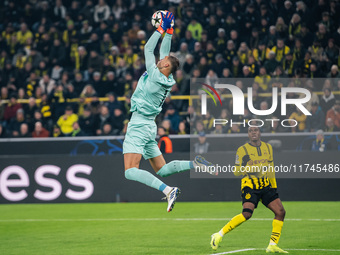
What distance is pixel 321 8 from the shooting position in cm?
1961

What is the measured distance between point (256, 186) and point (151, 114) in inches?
74.6

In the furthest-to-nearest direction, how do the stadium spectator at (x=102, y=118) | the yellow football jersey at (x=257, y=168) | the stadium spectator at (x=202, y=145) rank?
the stadium spectator at (x=102, y=118) → the stadium spectator at (x=202, y=145) → the yellow football jersey at (x=257, y=168)

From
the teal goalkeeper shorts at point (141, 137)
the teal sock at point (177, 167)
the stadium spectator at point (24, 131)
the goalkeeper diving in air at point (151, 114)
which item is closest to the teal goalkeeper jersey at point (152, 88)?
the goalkeeper diving in air at point (151, 114)

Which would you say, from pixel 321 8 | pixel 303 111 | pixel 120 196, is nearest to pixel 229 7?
pixel 321 8

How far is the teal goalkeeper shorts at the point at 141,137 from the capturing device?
29.8 feet

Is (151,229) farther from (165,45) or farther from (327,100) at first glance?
(327,100)

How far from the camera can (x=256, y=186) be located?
9.64 metres

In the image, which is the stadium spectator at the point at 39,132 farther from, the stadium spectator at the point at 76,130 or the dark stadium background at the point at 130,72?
the stadium spectator at the point at 76,130

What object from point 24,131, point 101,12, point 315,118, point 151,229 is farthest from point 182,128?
point 101,12

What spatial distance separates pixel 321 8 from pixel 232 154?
6061mm

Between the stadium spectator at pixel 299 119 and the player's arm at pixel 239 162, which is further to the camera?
the stadium spectator at pixel 299 119

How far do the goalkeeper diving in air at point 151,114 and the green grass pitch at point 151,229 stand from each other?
1524 mm

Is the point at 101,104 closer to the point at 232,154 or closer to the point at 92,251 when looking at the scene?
the point at 232,154

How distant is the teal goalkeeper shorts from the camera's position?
9.09 metres
